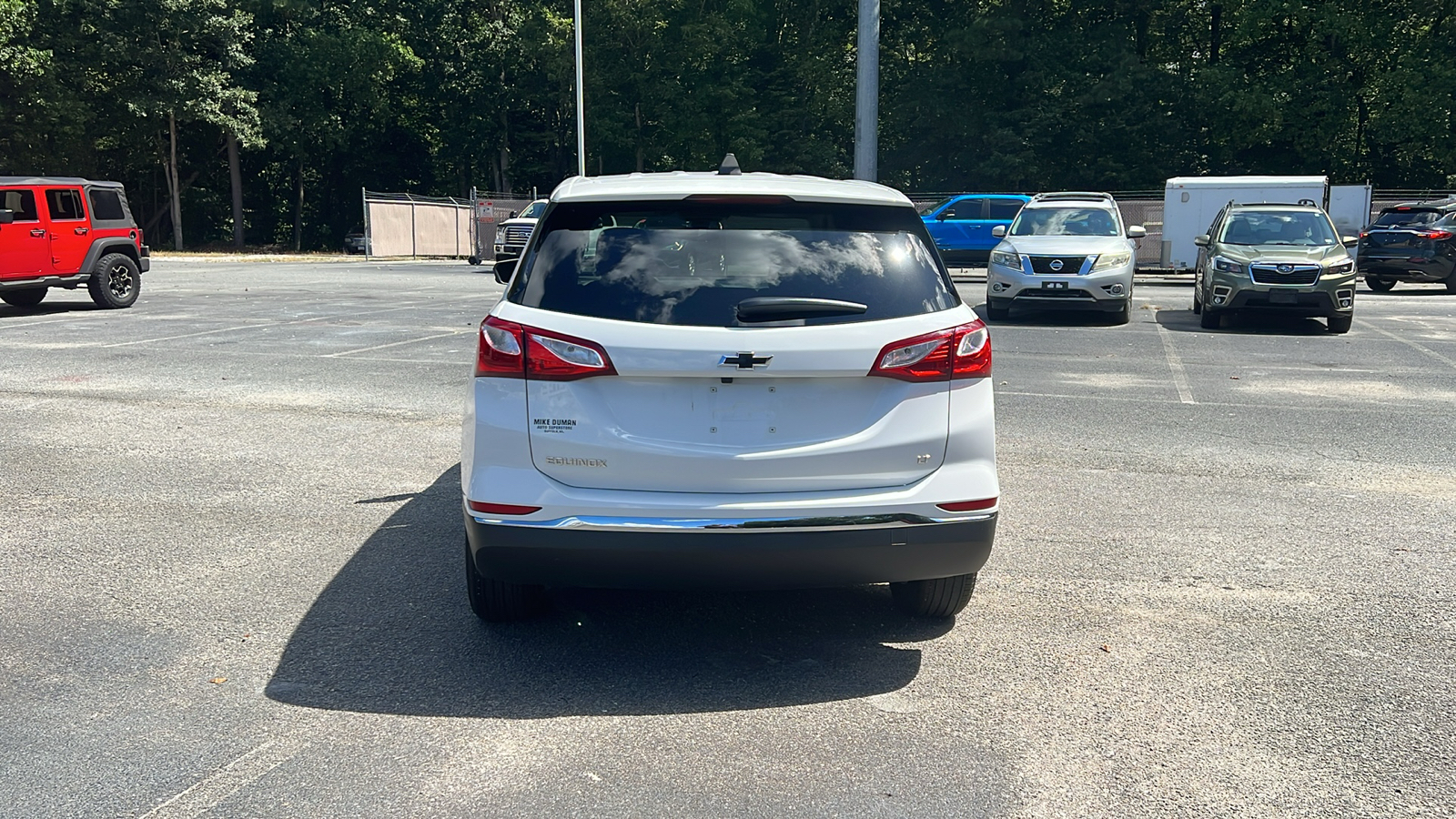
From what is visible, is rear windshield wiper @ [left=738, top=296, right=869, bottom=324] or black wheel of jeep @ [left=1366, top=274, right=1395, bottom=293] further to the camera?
black wheel of jeep @ [left=1366, top=274, right=1395, bottom=293]

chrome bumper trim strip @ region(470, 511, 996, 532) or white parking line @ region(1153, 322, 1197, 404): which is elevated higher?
chrome bumper trim strip @ region(470, 511, 996, 532)

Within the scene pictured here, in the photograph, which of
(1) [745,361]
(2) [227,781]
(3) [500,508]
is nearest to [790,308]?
(1) [745,361]

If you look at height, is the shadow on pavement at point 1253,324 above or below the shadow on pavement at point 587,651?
below

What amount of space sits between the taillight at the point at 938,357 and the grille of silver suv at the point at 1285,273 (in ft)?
42.7

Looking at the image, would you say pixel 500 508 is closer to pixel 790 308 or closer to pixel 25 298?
pixel 790 308

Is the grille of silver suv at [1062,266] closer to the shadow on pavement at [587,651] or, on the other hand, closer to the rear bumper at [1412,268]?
the rear bumper at [1412,268]

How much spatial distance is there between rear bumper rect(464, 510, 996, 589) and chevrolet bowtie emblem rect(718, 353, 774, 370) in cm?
49

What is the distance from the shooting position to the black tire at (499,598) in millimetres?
4473

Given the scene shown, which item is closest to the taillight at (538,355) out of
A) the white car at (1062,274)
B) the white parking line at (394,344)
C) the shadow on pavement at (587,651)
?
the shadow on pavement at (587,651)

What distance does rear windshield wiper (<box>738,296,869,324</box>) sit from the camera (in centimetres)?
398

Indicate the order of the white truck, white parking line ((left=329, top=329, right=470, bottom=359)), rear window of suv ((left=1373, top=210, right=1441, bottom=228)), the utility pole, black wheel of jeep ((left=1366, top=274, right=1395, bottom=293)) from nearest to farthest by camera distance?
white parking line ((left=329, top=329, right=470, bottom=359)) → rear window of suv ((left=1373, top=210, right=1441, bottom=228)) → black wheel of jeep ((left=1366, top=274, right=1395, bottom=293)) → the utility pole → the white truck

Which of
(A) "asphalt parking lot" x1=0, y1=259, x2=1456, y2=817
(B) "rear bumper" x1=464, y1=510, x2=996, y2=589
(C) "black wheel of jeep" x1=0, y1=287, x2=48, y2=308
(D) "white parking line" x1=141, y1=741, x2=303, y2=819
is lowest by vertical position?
(A) "asphalt parking lot" x1=0, y1=259, x2=1456, y2=817

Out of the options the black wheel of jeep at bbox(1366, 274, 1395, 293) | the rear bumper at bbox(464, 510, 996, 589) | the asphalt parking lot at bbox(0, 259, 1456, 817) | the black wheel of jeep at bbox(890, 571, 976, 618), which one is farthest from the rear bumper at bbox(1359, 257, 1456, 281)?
the rear bumper at bbox(464, 510, 996, 589)

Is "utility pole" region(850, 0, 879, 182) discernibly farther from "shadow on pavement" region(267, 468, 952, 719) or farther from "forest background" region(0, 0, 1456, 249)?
"shadow on pavement" region(267, 468, 952, 719)
